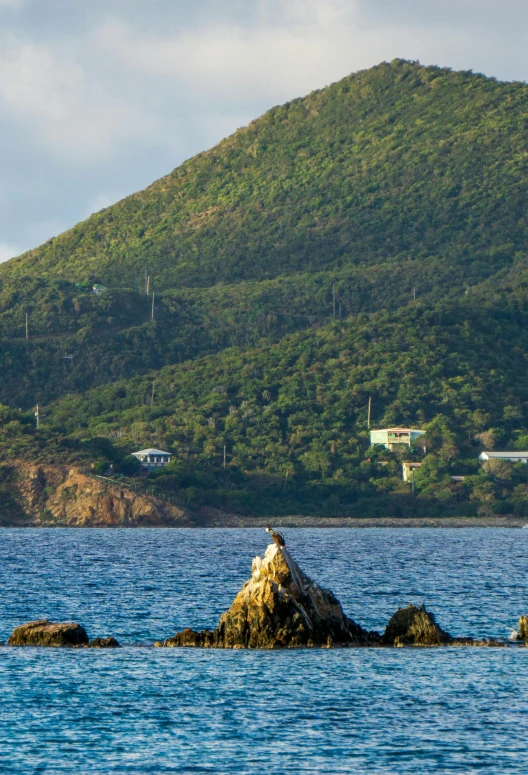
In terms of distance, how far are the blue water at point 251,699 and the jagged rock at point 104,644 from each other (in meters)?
0.62

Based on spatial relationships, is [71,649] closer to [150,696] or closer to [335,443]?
[150,696]

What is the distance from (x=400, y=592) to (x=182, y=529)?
10950 cm

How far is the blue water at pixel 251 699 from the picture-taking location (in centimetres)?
3447

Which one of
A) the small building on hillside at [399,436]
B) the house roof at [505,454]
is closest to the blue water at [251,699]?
the house roof at [505,454]

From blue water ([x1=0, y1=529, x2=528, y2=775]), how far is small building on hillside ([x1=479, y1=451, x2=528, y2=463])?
11790 centimetres

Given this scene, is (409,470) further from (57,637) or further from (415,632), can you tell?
(57,637)

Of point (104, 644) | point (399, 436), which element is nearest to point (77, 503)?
point (399, 436)

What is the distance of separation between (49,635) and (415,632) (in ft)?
48.6

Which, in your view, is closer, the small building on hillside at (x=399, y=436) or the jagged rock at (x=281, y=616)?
the jagged rock at (x=281, y=616)

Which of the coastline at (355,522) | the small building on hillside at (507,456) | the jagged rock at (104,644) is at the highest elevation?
the small building on hillside at (507,456)

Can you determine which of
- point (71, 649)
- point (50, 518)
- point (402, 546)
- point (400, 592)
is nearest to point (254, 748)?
point (71, 649)

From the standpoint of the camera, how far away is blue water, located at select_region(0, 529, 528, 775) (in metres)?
34.5

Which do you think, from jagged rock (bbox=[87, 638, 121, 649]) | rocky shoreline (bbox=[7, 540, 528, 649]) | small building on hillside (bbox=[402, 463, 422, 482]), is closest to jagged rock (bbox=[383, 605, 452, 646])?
rocky shoreline (bbox=[7, 540, 528, 649])

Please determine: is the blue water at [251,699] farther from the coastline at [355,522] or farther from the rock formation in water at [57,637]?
the coastline at [355,522]
